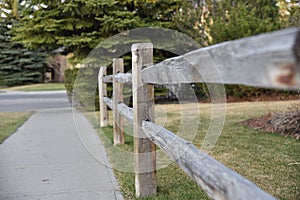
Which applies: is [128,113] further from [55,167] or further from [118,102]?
[118,102]

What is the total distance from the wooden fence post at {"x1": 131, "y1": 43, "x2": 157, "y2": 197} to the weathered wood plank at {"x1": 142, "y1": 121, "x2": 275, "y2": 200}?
23.2 inches

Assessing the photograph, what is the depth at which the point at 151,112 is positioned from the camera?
337 centimetres

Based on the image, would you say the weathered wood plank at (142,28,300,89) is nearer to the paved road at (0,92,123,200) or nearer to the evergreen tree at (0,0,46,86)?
the paved road at (0,92,123,200)

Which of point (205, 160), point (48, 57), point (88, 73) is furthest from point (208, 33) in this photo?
point (48, 57)

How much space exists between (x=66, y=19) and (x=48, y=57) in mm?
19747

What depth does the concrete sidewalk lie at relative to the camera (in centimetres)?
359

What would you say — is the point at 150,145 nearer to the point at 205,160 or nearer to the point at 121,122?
the point at 205,160

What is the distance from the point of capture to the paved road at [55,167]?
3.58 meters

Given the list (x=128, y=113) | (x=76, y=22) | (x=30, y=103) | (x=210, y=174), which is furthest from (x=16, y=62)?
(x=210, y=174)

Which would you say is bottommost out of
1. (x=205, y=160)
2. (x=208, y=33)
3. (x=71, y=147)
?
(x=71, y=147)

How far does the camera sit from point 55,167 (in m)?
4.53

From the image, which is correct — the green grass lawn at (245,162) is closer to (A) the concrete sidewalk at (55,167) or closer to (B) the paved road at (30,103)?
(A) the concrete sidewalk at (55,167)

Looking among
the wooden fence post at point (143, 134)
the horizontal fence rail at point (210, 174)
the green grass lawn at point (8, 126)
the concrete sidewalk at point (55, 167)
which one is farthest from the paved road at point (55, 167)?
the horizontal fence rail at point (210, 174)

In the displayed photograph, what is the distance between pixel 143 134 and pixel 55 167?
167 centimetres
